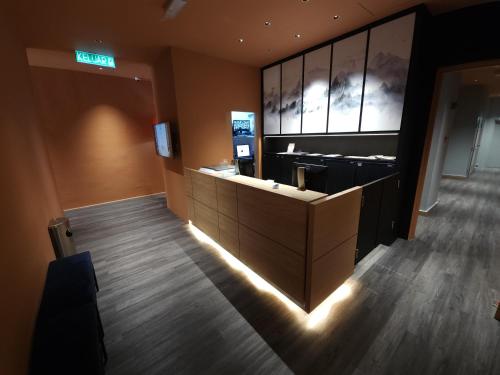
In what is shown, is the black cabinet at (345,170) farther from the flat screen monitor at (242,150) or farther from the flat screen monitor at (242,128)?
the flat screen monitor at (242,128)

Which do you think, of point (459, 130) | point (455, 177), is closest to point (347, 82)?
point (459, 130)

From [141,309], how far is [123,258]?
1230 mm

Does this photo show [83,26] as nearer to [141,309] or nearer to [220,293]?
[141,309]

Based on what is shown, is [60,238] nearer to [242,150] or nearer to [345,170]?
[345,170]

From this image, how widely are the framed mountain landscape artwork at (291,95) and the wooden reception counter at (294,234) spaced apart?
2.55 metres

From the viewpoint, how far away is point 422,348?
1708 mm

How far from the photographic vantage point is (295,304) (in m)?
2.18

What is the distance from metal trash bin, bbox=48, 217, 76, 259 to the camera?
243 cm

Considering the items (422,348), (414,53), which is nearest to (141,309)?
(422,348)

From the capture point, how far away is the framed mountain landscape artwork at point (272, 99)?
15.9 feet

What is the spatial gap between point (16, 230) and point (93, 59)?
365 centimetres

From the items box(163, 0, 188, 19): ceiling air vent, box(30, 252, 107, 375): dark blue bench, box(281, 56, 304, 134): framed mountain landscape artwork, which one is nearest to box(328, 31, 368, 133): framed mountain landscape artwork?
box(281, 56, 304, 134): framed mountain landscape artwork

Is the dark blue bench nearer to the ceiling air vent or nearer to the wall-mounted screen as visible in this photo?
the ceiling air vent

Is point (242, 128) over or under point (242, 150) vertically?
over
